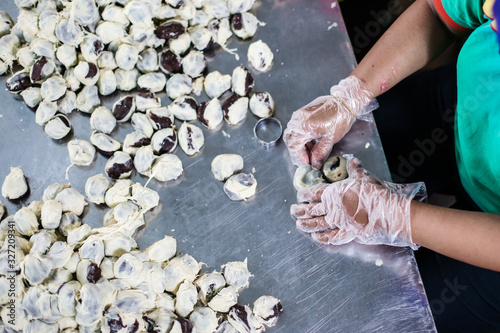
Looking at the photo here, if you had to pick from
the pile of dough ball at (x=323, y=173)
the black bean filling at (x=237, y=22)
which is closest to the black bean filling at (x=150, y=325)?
the pile of dough ball at (x=323, y=173)

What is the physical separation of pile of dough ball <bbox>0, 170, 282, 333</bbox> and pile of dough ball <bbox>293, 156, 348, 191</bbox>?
0.83 ft

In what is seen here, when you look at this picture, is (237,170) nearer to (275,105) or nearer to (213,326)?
(275,105)

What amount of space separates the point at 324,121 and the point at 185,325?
57 centimetres

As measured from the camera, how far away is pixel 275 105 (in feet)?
3.86

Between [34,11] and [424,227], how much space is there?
3.83 feet

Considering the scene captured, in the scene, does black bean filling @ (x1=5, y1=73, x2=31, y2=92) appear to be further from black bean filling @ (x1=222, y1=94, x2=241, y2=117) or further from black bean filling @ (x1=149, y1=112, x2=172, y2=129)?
black bean filling @ (x1=222, y1=94, x2=241, y2=117)

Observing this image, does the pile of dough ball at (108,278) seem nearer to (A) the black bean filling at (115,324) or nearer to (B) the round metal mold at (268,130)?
(A) the black bean filling at (115,324)

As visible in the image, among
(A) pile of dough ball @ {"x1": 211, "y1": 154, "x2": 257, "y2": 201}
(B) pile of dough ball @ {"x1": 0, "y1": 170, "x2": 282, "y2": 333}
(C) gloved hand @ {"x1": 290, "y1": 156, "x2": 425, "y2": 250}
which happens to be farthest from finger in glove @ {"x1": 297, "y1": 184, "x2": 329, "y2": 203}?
(B) pile of dough ball @ {"x1": 0, "y1": 170, "x2": 282, "y2": 333}

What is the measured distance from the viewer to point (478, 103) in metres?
0.93

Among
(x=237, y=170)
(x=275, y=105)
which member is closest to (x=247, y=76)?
(x=275, y=105)

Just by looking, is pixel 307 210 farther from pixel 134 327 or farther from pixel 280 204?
pixel 134 327

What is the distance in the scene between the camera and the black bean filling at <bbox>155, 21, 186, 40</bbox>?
1.19 metres

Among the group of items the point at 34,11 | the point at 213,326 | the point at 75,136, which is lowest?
the point at 213,326

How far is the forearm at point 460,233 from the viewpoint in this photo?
2.65 feet
